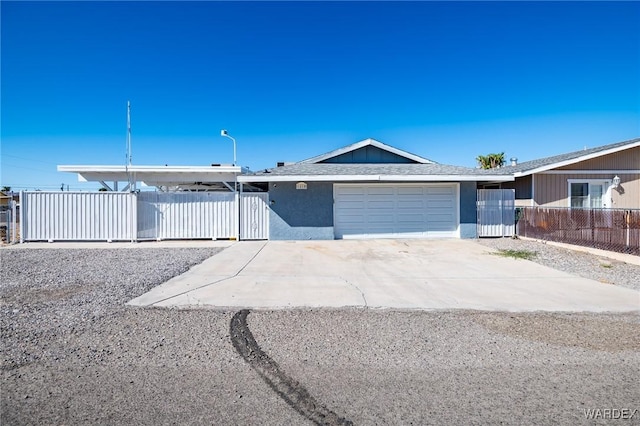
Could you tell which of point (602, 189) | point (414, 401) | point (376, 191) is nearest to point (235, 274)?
point (414, 401)

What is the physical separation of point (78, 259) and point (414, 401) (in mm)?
10217

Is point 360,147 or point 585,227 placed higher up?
point 360,147

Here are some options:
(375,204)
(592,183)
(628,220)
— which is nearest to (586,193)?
(592,183)

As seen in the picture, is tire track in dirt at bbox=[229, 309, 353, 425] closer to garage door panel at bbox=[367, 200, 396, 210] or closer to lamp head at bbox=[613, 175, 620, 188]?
garage door panel at bbox=[367, 200, 396, 210]

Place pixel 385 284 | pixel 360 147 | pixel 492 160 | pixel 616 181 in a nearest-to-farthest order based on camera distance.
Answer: pixel 385 284 < pixel 616 181 < pixel 360 147 < pixel 492 160

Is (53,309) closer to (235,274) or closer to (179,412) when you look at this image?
(235,274)

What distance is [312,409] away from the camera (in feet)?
8.89

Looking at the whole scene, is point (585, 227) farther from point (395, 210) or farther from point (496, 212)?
point (395, 210)

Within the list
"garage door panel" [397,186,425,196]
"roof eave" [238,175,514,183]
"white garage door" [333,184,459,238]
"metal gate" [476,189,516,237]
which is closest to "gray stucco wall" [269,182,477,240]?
"white garage door" [333,184,459,238]

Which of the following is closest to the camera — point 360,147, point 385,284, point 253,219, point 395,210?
point 385,284

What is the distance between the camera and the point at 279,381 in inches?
124

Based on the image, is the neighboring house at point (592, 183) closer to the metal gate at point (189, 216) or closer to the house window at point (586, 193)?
the house window at point (586, 193)

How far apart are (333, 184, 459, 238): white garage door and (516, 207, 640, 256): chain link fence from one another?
111 inches

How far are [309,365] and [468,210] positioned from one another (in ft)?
40.7
